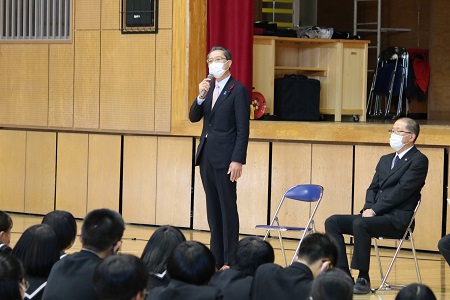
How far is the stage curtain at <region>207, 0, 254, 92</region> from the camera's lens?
9.52m

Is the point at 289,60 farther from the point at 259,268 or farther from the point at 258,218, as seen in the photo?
the point at 259,268

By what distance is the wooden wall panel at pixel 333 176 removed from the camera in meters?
8.80

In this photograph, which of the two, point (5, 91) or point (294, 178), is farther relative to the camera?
point (5, 91)

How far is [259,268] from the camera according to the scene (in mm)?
4027

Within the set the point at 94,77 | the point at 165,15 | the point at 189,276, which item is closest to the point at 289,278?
the point at 189,276

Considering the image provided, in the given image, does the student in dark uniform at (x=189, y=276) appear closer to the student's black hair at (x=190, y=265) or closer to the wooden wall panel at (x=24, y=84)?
the student's black hair at (x=190, y=265)

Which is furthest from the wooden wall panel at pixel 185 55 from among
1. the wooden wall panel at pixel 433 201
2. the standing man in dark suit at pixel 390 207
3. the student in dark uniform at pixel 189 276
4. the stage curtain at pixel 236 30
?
the student in dark uniform at pixel 189 276

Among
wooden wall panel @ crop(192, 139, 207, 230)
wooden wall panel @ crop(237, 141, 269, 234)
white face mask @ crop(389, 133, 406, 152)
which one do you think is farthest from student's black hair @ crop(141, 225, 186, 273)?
wooden wall panel @ crop(192, 139, 207, 230)

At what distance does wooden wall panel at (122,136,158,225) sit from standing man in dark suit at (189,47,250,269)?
2710mm

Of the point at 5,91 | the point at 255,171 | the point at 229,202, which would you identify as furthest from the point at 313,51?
the point at 229,202

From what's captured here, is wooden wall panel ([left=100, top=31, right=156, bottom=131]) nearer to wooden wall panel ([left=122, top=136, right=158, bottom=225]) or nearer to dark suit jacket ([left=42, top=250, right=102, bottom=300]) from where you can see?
wooden wall panel ([left=122, top=136, right=158, bottom=225])

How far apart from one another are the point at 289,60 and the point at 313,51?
33 centimetres

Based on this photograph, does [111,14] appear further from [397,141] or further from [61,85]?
[397,141]

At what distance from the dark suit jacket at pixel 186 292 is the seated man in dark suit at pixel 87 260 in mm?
336
